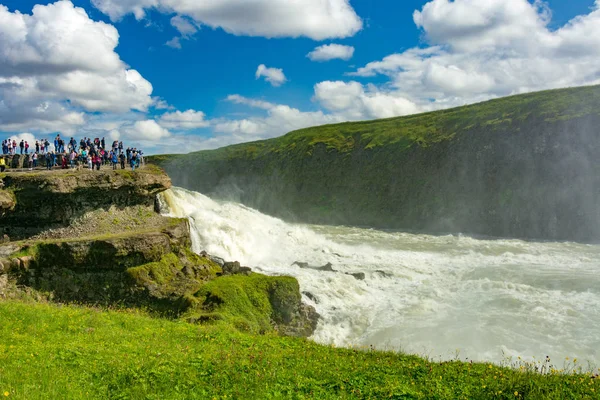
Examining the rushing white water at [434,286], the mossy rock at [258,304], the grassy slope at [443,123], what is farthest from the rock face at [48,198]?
the grassy slope at [443,123]

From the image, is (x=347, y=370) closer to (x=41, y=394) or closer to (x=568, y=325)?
(x=41, y=394)

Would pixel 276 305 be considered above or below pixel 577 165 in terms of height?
below

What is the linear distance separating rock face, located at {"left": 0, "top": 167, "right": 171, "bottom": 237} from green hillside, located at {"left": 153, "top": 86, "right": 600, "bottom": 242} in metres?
46.3

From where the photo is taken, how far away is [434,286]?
28750 mm

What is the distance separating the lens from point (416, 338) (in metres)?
20.1

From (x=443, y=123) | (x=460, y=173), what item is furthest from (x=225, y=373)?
(x=443, y=123)

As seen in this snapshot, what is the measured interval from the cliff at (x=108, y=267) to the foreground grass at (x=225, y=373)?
5299 millimetres

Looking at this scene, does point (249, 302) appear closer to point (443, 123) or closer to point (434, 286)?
point (434, 286)

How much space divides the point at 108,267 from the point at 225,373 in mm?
13651

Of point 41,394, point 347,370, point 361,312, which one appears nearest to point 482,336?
point 361,312

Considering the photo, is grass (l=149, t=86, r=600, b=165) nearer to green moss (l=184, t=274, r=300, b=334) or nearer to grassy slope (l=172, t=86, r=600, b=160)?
grassy slope (l=172, t=86, r=600, b=160)

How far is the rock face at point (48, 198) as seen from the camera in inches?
880

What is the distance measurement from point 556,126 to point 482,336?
47466mm

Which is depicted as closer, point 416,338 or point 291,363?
point 291,363
